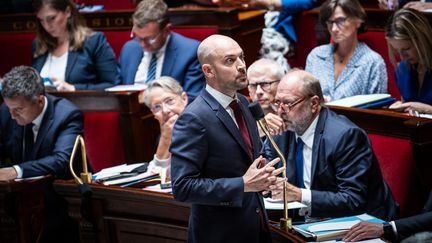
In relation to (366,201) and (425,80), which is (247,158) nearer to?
(366,201)

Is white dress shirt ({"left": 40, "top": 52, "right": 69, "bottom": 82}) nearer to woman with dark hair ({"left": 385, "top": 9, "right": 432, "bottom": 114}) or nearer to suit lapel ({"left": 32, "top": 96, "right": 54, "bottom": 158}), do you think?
suit lapel ({"left": 32, "top": 96, "right": 54, "bottom": 158})

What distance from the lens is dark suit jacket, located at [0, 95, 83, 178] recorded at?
4.02 meters

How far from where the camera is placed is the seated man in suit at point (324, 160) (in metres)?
3.17

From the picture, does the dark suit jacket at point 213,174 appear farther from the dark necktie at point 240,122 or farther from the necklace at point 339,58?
the necklace at point 339,58

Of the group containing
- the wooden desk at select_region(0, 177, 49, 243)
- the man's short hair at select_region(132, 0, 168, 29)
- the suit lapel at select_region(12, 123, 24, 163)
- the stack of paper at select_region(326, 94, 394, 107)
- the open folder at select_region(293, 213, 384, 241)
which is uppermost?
the man's short hair at select_region(132, 0, 168, 29)

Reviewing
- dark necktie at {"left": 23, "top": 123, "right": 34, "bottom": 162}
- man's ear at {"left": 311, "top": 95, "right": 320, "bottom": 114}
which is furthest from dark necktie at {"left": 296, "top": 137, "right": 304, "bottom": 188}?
dark necktie at {"left": 23, "top": 123, "right": 34, "bottom": 162}

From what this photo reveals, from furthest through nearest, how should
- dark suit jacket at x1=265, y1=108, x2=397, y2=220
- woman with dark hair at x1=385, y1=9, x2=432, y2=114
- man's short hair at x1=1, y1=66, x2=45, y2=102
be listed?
man's short hair at x1=1, y1=66, x2=45, y2=102
woman with dark hair at x1=385, y1=9, x2=432, y2=114
dark suit jacket at x1=265, y1=108, x2=397, y2=220

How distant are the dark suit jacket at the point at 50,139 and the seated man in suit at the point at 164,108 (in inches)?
17.3

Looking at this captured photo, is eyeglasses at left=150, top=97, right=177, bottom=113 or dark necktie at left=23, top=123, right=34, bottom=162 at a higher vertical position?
eyeglasses at left=150, top=97, right=177, bottom=113

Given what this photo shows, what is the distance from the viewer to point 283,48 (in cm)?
500

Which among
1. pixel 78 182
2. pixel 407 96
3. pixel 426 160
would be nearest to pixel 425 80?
pixel 407 96

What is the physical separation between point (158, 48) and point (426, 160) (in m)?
1.93

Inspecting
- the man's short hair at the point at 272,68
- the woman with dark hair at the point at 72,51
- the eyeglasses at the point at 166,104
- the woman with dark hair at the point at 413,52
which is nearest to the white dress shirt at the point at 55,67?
the woman with dark hair at the point at 72,51

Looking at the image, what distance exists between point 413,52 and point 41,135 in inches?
74.9
